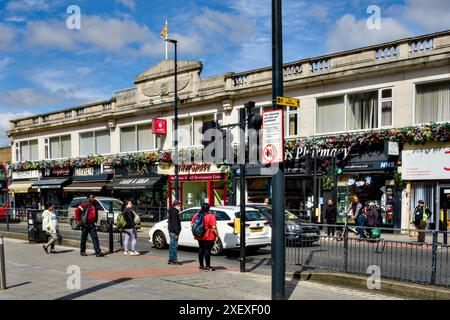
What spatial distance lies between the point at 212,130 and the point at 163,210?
13730 millimetres

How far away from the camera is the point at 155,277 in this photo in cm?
1080

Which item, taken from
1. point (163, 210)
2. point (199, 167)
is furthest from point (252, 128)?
point (199, 167)

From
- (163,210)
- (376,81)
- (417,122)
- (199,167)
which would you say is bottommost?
(163,210)

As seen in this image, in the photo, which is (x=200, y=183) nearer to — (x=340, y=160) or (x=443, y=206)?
(x=340, y=160)

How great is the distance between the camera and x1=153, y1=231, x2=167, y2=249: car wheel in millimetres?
16969

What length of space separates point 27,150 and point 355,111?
101 feet

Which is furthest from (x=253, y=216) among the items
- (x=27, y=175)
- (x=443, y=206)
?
(x=27, y=175)

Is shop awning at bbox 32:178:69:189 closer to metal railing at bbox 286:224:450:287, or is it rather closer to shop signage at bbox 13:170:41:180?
shop signage at bbox 13:170:41:180

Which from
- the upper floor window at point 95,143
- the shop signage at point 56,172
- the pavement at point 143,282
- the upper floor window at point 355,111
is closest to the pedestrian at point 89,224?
the pavement at point 143,282

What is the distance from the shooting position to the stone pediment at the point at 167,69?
2985cm

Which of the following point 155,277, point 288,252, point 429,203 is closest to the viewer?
point 155,277

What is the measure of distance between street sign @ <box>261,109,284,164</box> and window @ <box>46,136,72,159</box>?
3366 centimetres

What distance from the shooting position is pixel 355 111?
23.5 metres
